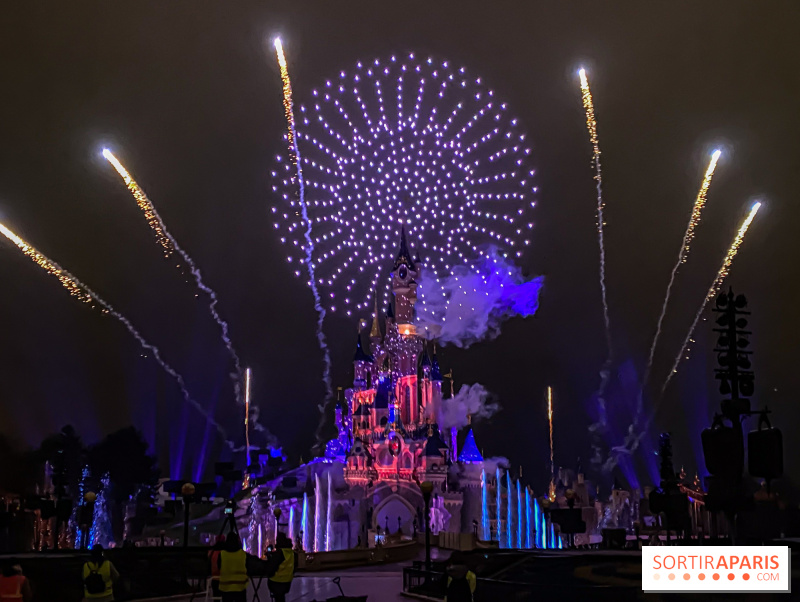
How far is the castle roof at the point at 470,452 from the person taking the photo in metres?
98.2

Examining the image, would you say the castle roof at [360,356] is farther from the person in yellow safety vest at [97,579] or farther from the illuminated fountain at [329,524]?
the person in yellow safety vest at [97,579]

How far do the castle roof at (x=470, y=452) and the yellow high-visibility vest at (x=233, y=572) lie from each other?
84.6 metres

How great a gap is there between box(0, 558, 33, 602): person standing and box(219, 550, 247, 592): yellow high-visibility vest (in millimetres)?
2922

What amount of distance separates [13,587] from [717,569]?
10.5 metres

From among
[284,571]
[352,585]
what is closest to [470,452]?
[352,585]

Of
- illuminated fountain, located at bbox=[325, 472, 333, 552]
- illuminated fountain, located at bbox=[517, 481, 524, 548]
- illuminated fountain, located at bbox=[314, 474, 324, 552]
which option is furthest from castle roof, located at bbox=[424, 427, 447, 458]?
illuminated fountain, located at bbox=[314, 474, 324, 552]

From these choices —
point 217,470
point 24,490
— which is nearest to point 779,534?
point 217,470

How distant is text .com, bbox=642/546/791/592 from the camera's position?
13.2 m

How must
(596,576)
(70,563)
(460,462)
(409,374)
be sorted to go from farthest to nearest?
(409,374) < (460,462) < (70,563) < (596,576)

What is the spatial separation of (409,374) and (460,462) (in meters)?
15.1

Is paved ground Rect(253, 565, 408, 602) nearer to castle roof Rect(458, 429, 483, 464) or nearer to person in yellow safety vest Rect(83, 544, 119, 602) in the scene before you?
person in yellow safety vest Rect(83, 544, 119, 602)

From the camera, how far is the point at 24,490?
67188mm

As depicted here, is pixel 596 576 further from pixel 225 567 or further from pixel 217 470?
pixel 217 470

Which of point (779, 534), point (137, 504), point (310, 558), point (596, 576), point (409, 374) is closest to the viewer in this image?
point (596, 576)
